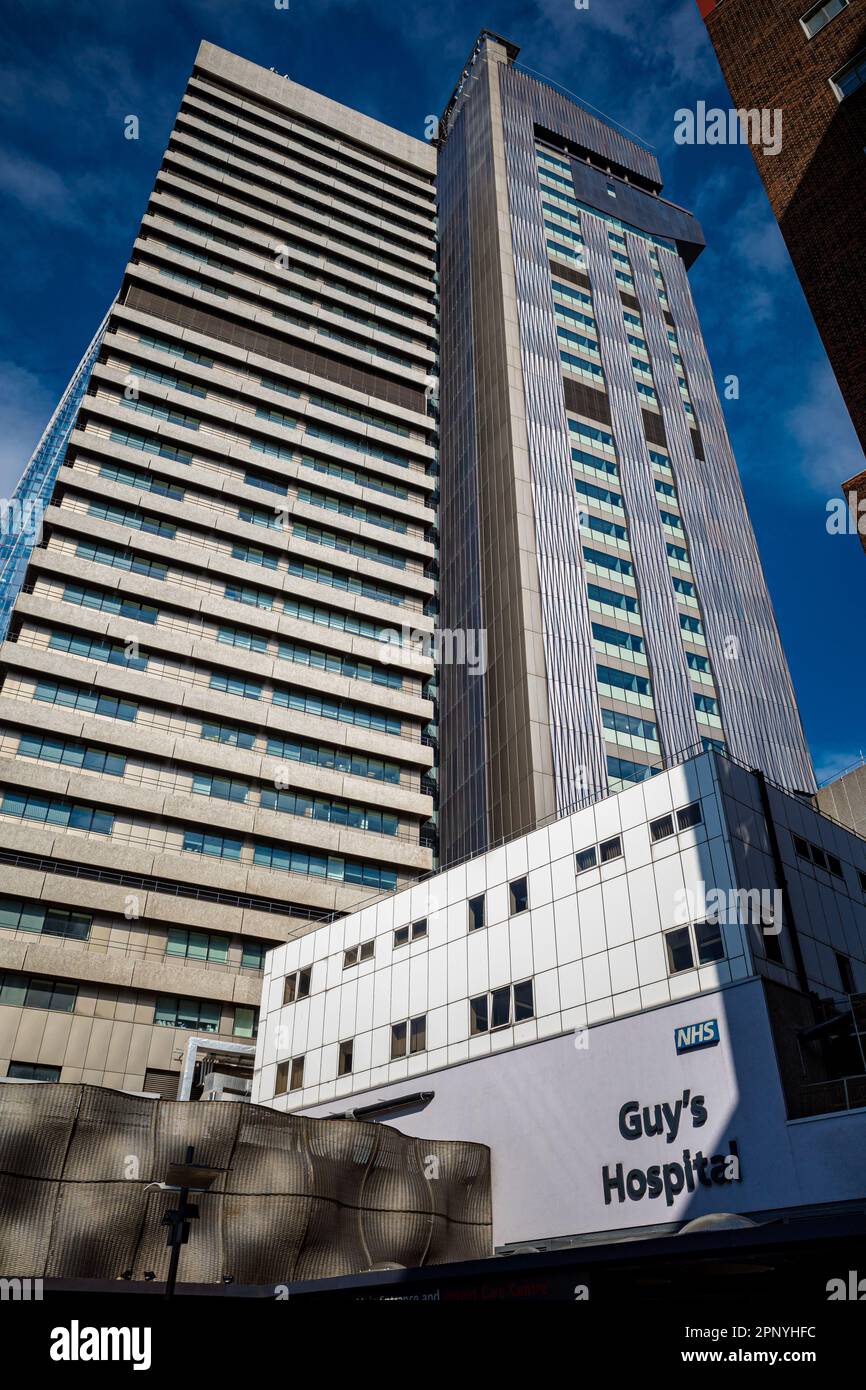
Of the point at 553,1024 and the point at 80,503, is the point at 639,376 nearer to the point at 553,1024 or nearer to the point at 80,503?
the point at 80,503

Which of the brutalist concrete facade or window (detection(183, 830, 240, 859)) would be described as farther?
window (detection(183, 830, 240, 859))

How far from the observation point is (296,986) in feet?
142

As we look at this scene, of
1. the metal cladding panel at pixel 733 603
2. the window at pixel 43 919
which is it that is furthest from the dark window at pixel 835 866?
the window at pixel 43 919

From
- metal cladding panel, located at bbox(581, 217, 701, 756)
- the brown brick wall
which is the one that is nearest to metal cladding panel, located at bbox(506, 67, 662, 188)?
metal cladding panel, located at bbox(581, 217, 701, 756)

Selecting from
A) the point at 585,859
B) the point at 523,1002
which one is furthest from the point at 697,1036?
the point at 585,859

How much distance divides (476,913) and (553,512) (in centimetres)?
3467

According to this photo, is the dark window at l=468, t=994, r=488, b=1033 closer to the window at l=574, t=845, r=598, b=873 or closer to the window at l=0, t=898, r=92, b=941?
the window at l=574, t=845, r=598, b=873

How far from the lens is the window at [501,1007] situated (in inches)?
1314

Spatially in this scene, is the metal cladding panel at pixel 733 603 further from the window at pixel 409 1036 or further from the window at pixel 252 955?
the window at pixel 252 955

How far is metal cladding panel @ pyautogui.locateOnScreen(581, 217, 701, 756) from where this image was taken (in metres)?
59.2

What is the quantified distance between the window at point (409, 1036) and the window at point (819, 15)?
112ft

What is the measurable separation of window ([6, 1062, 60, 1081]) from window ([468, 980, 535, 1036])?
76.4ft
